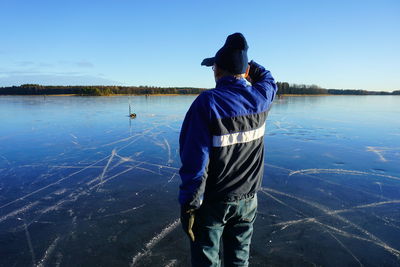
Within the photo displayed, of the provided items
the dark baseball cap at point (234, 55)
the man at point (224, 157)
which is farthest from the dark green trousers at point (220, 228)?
the dark baseball cap at point (234, 55)

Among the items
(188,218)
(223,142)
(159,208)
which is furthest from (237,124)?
(159,208)

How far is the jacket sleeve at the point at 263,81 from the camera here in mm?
1820

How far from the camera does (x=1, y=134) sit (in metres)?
10.2

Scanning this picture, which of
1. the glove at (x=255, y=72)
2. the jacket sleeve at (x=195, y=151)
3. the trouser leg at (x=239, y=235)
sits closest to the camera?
the jacket sleeve at (x=195, y=151)

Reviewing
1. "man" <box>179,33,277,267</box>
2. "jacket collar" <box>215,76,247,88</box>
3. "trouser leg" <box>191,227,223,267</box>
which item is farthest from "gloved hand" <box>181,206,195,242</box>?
"jacket collar" <box>215,76,247,88</box>

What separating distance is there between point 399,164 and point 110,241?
7.36m

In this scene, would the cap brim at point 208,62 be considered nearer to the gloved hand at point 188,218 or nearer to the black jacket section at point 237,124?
the black jacket section at point 237,124

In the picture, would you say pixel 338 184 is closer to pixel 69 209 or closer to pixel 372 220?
pixel 372 220

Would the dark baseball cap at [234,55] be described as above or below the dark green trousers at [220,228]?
above

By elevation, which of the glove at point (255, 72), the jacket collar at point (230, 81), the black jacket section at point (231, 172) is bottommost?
the black jacket section at point (231, 172)

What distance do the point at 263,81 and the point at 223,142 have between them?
2.30ft

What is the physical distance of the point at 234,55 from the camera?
162cm

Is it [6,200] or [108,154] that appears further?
[108,154]

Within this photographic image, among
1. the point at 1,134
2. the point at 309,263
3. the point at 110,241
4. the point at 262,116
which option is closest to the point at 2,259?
the point at 110,241
